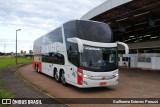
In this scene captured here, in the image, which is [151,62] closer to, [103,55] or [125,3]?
[125,3]

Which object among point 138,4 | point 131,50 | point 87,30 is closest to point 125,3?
point 138,4

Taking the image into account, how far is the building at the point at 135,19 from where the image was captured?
760 inches

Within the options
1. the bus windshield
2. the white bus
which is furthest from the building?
the bus windshield

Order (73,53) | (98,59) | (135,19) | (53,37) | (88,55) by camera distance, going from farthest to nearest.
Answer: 1. (135,19)
2. (53,37)
3. (73,53)
4. (98,59)
5. (88,55)

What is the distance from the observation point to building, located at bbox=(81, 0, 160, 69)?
19302mm

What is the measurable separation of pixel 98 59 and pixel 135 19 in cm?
1443

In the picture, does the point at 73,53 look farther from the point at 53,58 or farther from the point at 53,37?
the point at 53,37

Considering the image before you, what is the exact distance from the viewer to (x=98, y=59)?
38.0ft

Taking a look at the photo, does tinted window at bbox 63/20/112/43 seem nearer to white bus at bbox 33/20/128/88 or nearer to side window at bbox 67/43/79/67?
white bus at bbox 33/20/128/88

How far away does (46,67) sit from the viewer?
61.7 ft

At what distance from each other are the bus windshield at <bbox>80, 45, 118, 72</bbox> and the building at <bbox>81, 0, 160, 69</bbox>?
23.2 ft

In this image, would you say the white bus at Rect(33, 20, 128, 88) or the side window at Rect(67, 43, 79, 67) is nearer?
the white bus at Rect(33, 20, 128, 88)

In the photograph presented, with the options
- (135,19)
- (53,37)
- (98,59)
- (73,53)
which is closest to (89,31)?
(73,53)

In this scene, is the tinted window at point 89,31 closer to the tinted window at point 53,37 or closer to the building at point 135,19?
the tinted window at point 53,37
